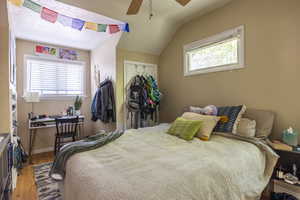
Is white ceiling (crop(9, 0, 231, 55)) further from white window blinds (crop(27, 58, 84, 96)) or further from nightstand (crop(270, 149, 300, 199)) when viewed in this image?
nightstand (crop(270, 149, 300, 199))

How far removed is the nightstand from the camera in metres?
1.61

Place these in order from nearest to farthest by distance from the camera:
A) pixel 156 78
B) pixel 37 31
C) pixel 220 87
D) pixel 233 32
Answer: pixel 233 32
pixel 220 87
pixel 37 31
pixel 156 78

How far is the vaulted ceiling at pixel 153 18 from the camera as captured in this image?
7.80ft

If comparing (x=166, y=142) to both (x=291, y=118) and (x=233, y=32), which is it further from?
(x=233, y=32)

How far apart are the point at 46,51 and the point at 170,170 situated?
3.91 meters

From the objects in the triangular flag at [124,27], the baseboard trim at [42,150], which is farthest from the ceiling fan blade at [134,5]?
the baseboard trim at [42,150]

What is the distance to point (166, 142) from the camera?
177 cm

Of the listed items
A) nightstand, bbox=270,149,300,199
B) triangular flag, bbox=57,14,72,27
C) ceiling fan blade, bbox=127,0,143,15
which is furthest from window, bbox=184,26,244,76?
triangular flag, bbox=57,14,72,27

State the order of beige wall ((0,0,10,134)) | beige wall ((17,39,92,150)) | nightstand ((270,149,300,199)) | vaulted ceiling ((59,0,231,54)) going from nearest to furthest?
1. nightstand ((270,149,300,199))
2. beige wall ((0,0,10,134))
3. vaulted ceiling ((59,0,231,54))
4. beige wall ((17,39,92,150))

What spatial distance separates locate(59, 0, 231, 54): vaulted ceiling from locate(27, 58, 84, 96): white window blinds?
167cm

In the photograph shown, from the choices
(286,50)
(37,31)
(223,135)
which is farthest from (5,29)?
(286,50)

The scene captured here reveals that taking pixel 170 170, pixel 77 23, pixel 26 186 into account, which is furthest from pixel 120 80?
pixel 170 170

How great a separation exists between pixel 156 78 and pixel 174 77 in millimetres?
505

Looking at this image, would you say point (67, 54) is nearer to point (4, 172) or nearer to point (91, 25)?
point (91, 25)
